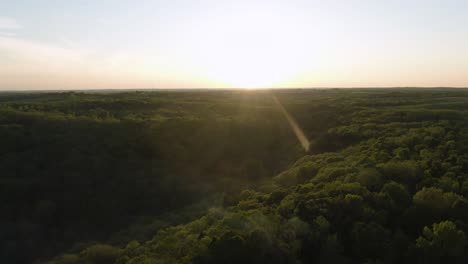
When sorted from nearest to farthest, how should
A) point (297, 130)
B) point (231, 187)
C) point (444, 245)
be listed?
point (444, 245), point (231, 187), point (297, 130)

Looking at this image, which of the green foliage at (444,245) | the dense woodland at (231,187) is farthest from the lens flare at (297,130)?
the green foliage at (444,245)

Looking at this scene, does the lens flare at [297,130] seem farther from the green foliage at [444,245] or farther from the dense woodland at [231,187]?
the green foliage at [444,245]

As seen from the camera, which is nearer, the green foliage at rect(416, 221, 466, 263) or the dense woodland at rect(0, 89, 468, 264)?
the green foliage at rect(416, 221, 466, 263)

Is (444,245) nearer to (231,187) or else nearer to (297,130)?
(231,187)

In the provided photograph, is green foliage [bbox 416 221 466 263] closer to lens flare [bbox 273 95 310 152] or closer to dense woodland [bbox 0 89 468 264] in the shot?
dense woodland [bbox 0 89 468 264]

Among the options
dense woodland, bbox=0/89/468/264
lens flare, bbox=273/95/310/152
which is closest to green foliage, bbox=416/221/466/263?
dense woodland, bbox=0/89/468/264

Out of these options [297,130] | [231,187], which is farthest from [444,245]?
[297,130]

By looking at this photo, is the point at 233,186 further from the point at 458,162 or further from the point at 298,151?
the point at 458,162

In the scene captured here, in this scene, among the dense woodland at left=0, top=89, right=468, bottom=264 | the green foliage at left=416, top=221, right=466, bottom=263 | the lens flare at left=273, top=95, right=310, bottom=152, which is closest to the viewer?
the green foliage at left=416, top=221, right=466, bottom=263

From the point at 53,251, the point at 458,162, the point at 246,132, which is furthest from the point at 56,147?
the point at 458,162
